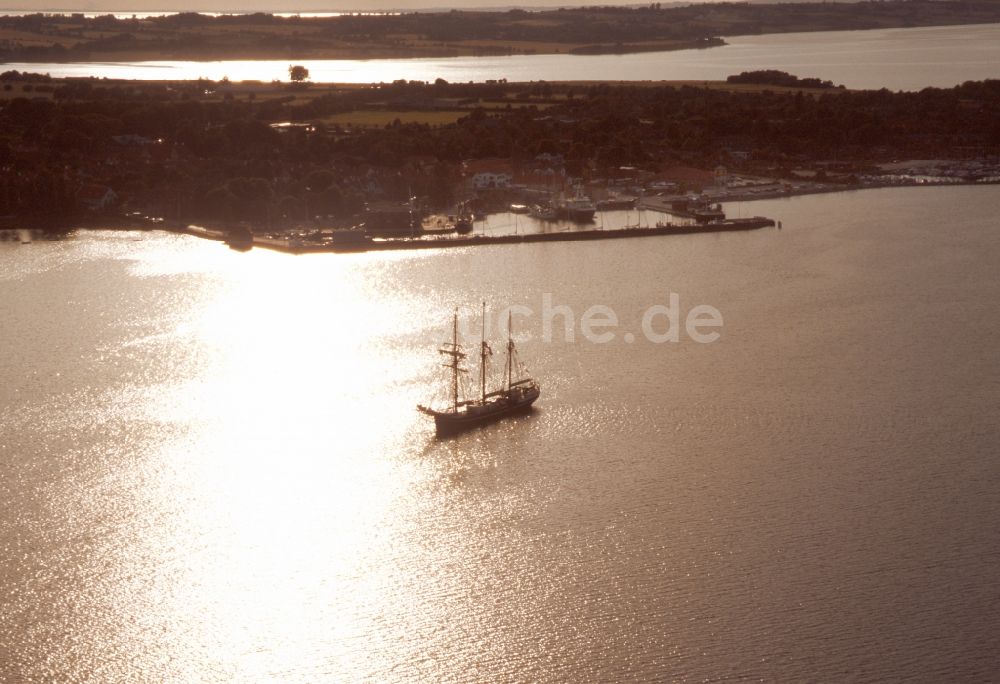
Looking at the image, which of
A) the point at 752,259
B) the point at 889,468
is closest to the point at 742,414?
the point at 889,468

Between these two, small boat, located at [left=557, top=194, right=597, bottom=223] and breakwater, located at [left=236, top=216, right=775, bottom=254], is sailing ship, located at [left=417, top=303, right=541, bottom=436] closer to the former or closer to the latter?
breakwater, located at [left=236, top=216, right=775, bottom=254]

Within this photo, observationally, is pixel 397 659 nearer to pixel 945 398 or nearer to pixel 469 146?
pixel 945 398

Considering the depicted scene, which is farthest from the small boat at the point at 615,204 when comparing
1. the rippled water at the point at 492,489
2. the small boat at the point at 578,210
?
the rippled water at the point at 492,489

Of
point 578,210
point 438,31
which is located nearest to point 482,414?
point 578,210

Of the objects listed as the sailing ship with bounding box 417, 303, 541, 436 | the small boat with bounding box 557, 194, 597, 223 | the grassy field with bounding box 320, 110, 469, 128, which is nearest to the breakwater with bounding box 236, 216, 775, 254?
the small boat with bounding box 557, 194, 597, 223

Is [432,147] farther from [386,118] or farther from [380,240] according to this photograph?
[380,240]

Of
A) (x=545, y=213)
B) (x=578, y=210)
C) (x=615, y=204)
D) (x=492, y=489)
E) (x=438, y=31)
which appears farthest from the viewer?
(x=438, y=31)
